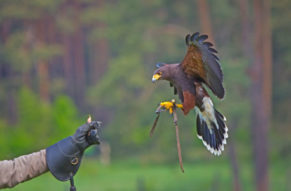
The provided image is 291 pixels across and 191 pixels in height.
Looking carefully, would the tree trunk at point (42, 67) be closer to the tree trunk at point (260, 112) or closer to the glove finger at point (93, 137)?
the tree trunk at point (260, 112)

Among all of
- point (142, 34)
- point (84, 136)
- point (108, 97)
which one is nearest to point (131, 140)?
point (108, 97)

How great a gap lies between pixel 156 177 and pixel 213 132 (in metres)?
8.76

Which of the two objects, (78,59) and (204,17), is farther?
(78,59)

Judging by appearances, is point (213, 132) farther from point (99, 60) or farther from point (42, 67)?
point (99, 60)

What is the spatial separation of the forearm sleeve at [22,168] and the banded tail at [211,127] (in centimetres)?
146

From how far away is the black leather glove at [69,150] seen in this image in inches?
85.9

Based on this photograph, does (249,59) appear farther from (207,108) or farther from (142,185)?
(207,108)

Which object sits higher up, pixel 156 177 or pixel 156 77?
pixel 156 77

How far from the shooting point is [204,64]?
340 cm

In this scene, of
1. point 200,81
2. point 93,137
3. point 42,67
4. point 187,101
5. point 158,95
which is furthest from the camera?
point 42,67

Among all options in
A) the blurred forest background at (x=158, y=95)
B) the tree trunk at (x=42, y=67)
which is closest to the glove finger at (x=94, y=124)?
the blurred forest background at (x=158, y=95)

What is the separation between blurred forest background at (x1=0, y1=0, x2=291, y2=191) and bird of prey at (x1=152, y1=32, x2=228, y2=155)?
7.15 m

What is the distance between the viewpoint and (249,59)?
38.5 feet

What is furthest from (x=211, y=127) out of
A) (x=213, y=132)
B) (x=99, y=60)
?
(x=99, y=60)
